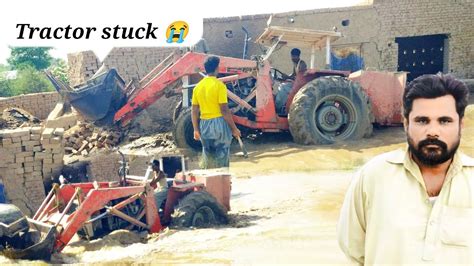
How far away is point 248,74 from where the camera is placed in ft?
34.1

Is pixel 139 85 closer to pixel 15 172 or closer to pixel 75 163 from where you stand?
pixel 75 163

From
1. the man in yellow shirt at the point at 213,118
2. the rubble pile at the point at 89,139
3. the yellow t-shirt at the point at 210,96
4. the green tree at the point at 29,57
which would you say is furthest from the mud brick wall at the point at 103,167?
the green tree at the point at 29,57

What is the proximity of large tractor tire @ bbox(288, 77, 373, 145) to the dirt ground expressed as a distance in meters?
0.57

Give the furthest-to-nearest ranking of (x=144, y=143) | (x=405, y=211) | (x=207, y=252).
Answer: (x=144, y=143)
(x=207, y=252)
(x=405, y=211)

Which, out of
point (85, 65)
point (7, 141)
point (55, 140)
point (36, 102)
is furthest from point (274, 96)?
point (36, 102)

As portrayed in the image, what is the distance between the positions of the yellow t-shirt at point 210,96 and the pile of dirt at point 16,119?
9145mm

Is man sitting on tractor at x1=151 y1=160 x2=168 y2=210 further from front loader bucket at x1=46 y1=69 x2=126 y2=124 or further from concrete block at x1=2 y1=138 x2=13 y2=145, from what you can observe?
front loader bucket at x1=46 y1=69 x2=126 y2=124

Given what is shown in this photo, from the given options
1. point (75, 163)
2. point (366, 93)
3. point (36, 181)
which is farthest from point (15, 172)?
point (366, 93)

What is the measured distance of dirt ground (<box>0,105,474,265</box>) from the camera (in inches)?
178

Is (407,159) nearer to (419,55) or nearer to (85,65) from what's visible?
(85,65)

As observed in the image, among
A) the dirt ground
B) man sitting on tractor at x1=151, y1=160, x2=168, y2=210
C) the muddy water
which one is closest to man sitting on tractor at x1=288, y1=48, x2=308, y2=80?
the dirt ground

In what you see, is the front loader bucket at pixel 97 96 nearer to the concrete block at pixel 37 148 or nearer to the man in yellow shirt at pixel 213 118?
the concrete block at pixel 37 148

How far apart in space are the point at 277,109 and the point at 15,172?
5.04 meters

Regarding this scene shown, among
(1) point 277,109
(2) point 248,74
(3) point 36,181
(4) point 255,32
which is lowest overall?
(3) point 36,181
